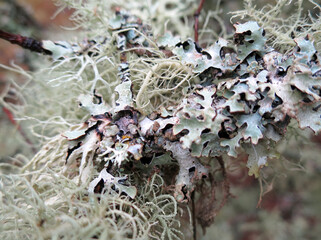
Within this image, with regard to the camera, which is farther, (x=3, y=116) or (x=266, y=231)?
(x=266, y=231)

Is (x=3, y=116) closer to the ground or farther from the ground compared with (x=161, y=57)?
closer to the ground

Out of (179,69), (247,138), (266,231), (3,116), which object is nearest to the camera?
(247,138)

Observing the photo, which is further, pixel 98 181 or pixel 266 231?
pixel 266 231

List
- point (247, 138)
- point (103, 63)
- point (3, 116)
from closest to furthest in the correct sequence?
point (247, 138) < point (103, 63) < point (3, 116)

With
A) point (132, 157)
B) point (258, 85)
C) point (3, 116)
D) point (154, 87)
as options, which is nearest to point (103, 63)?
point (154, 87)

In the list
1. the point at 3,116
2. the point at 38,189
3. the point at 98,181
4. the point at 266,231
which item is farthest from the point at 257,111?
the point at 266,231

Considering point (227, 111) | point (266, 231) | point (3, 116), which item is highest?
point (227, 111)

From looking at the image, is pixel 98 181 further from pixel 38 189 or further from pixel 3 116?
pixel 3 116

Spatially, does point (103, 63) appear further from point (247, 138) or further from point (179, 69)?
point (247, 138)

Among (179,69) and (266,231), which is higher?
(179,69)
